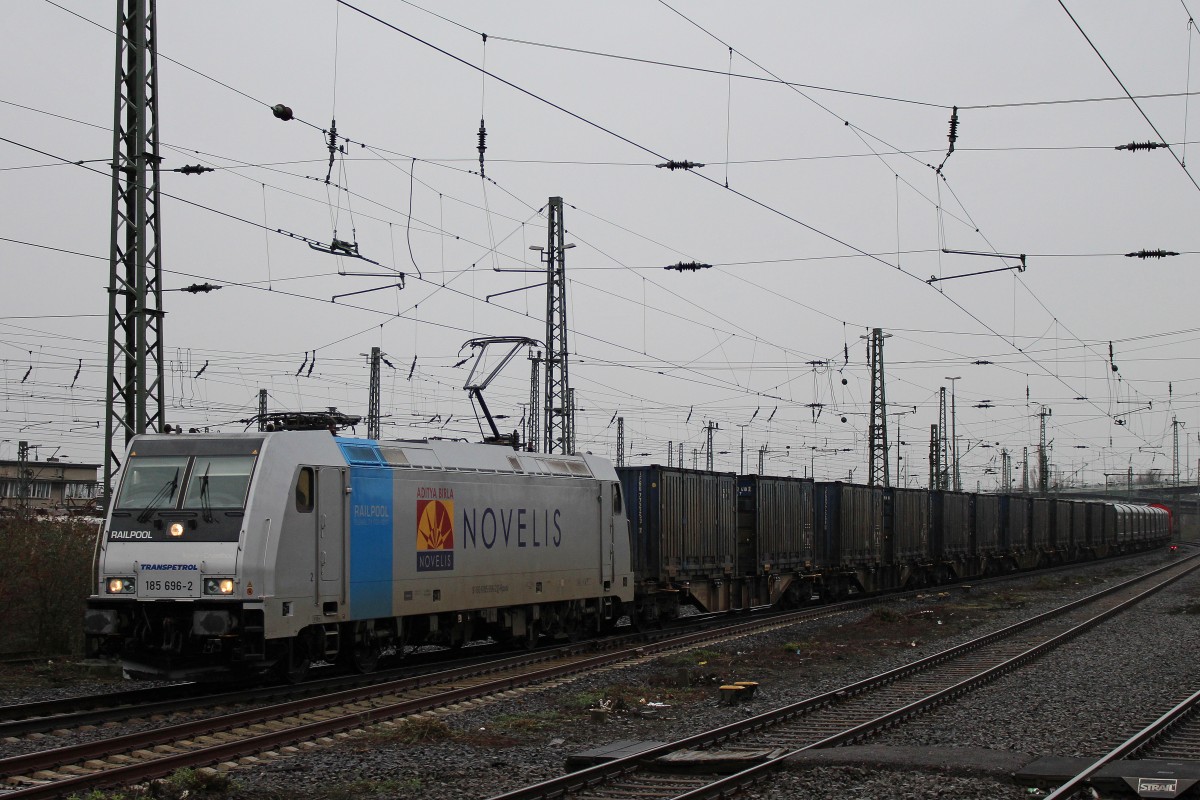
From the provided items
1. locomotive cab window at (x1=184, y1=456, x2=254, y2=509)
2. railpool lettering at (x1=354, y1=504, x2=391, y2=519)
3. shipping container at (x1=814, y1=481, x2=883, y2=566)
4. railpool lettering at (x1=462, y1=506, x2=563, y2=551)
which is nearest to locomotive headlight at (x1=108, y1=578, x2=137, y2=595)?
locomotive cab window at (x1=184, y1=456, x2=254, y2=509)

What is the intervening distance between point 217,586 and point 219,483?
4.22 ft

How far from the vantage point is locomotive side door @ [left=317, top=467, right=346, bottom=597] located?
15.0m

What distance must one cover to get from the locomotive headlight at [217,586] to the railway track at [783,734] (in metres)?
5.60

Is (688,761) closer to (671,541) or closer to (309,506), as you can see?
(309,506)

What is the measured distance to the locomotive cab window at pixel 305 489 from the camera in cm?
1473

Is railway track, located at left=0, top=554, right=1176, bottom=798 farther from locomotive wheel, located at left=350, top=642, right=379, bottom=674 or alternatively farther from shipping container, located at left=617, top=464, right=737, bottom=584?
shipping container, located at left=617, top=464, right=737, bottom=584

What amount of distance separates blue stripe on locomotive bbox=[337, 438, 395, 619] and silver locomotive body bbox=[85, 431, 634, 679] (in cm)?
2

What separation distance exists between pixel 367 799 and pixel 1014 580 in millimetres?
40035

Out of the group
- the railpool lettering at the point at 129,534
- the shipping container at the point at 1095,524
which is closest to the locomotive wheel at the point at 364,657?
the railpool lettering at the point at 129,534

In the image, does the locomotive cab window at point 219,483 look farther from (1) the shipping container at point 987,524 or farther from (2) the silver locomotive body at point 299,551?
(1) the shipping container at point 987,524

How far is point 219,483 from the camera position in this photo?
47.3 feet

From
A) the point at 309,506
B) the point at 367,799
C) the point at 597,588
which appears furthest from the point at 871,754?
the point at 597,588

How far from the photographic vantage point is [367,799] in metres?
9.40

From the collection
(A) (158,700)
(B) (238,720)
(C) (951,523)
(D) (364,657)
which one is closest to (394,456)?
(D) (364,657)
